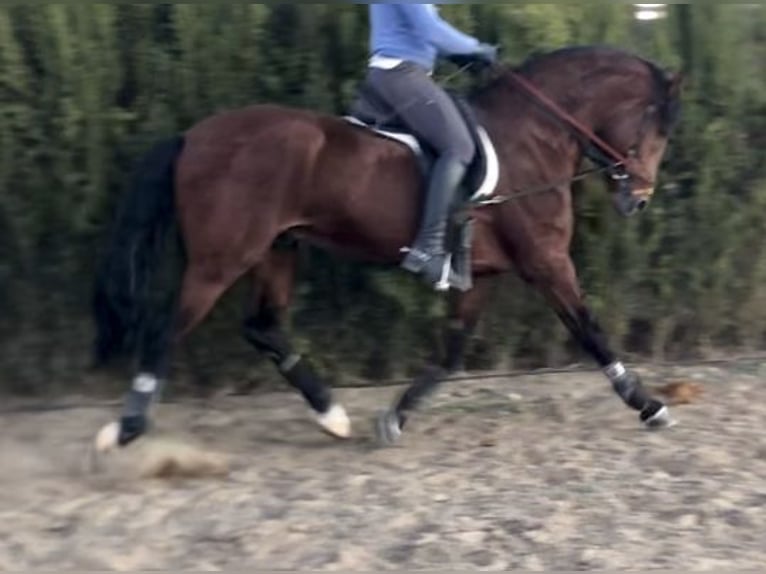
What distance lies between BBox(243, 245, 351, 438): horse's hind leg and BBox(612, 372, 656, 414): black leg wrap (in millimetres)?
1337

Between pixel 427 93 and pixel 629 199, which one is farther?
pixel 629 199

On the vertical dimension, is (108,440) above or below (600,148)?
below

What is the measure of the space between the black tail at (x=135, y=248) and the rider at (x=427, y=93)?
1.03 metres

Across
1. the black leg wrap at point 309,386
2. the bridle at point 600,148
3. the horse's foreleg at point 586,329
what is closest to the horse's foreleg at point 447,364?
the black leg wrap at point 309,386

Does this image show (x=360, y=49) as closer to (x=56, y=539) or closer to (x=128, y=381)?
(x=128, y=381)

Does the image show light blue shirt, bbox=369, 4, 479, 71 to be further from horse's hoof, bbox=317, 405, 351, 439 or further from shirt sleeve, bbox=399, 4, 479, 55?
horse's hoof, bbox=317, 405, 351, 439

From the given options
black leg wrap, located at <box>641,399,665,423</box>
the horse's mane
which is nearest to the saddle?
the horse's mane

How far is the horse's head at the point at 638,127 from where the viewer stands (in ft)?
23.1

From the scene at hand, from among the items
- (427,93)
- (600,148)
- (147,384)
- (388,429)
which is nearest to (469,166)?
(427,93)

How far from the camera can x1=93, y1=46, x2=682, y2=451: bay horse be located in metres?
6.45

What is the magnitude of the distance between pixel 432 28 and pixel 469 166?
0.67 meters

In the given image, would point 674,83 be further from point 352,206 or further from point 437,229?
point 352,206

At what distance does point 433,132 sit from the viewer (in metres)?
6.57

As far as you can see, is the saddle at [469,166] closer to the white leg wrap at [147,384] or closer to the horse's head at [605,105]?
the horse's head at [605,105]
